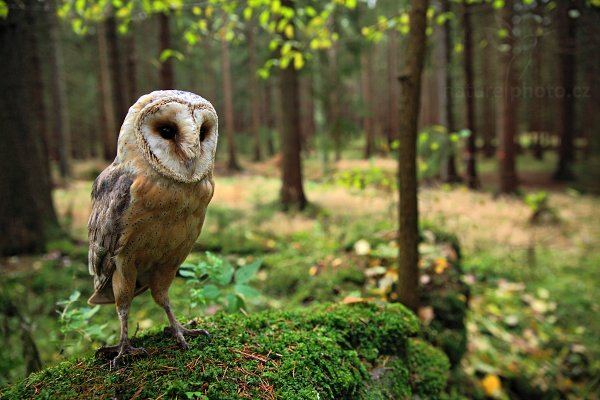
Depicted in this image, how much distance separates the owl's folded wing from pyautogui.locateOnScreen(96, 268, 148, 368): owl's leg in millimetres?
74

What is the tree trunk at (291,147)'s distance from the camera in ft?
28.7

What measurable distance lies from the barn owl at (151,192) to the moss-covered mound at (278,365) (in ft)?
0.56

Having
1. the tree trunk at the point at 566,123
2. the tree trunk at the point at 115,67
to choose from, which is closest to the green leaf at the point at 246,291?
the tree trunk at the point at 115,67

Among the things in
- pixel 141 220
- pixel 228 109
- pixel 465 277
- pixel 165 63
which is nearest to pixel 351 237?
pixel 465 277

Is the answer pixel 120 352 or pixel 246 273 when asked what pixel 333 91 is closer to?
pixel 246 273

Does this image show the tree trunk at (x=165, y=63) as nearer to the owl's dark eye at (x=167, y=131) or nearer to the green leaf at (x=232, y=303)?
the green leaf at (x=232, y=303)

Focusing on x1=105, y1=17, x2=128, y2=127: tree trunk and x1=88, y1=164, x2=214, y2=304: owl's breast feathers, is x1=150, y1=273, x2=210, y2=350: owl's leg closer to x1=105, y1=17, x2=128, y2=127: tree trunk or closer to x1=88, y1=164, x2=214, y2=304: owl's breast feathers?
x1=88, y1=164, x2=214, y2=304: owl's breast feathers

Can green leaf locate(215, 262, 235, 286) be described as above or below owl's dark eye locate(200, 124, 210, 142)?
below

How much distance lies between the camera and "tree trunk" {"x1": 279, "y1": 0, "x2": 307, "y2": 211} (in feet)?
28.7

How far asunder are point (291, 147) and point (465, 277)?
4849mm

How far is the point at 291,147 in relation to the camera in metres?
9.03

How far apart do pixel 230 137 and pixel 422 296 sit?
15498 mm

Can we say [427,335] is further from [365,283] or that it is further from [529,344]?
[529,344]

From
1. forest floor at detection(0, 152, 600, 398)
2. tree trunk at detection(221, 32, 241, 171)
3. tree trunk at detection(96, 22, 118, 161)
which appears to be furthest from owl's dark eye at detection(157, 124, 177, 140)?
tree trunk at detection(221, 32, 241, 171)
